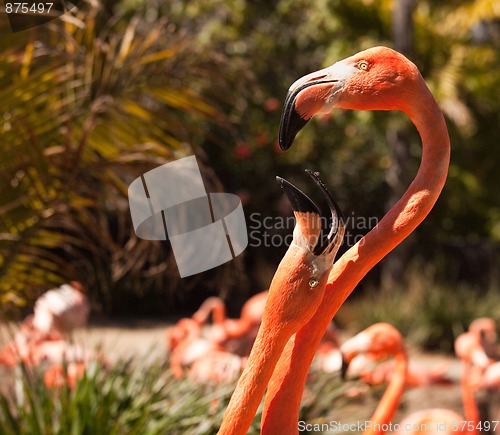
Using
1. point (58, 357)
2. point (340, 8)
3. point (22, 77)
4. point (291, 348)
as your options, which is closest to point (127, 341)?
point (58, 357)

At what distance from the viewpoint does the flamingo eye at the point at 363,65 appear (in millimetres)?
1560

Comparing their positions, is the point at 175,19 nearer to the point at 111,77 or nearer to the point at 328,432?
the point at 111,77

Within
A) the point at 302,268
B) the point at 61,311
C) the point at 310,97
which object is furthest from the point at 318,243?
the point at 61,311

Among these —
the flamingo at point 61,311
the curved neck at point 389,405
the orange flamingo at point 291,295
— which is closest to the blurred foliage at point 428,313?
the flamingo at point 61,311

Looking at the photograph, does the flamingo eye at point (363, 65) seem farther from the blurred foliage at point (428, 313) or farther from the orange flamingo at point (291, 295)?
the blurred foliage at point (428, 313)

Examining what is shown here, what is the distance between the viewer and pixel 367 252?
1.60 m

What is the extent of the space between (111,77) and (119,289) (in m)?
8.34

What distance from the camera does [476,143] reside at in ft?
41.0
